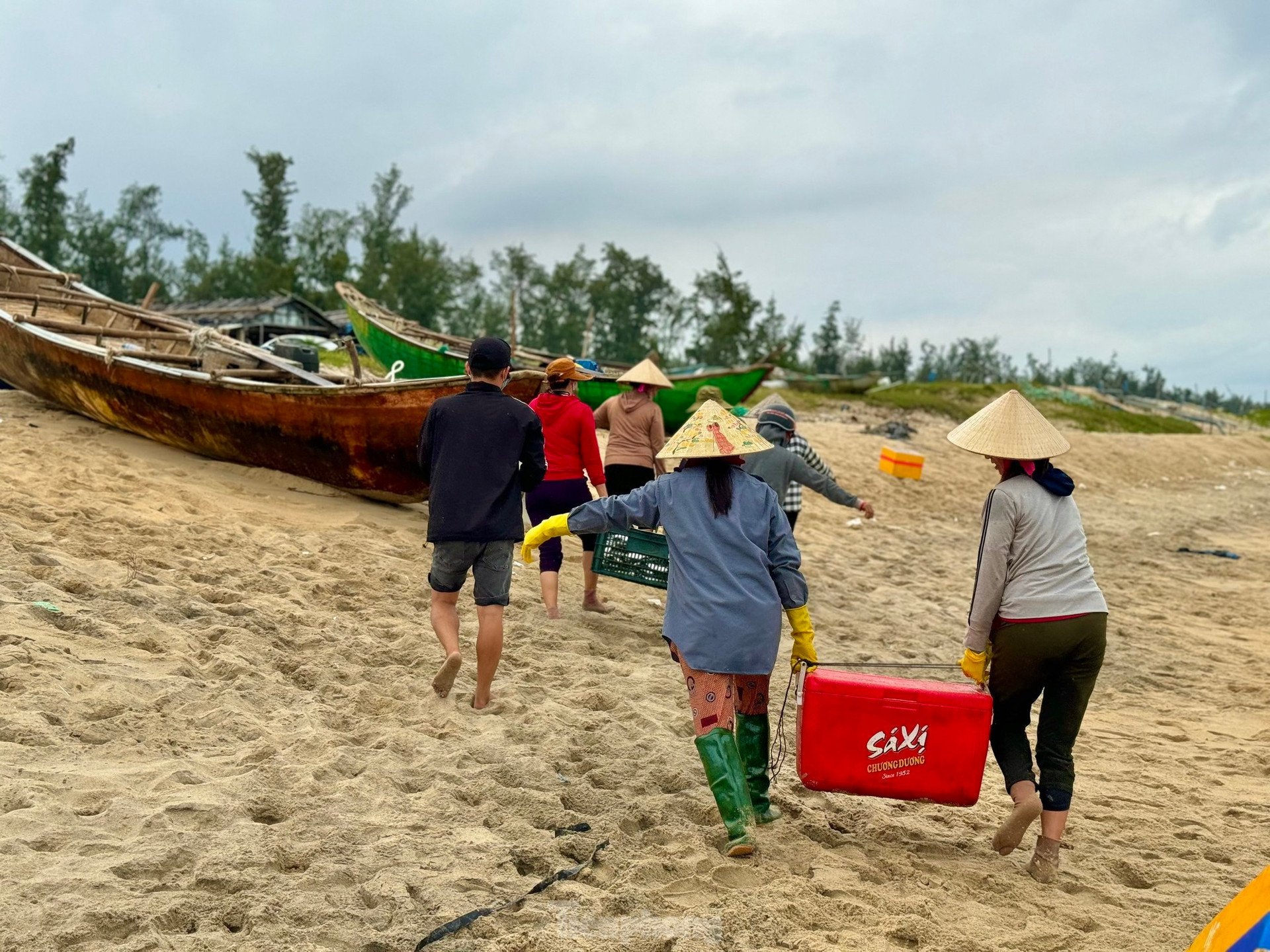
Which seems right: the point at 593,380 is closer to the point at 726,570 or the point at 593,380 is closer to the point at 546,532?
the point at 546,532

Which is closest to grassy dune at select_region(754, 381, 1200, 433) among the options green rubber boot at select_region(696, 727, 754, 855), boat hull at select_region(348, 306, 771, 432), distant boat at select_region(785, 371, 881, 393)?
distant boat at select_region(785, 371, 881, 393)

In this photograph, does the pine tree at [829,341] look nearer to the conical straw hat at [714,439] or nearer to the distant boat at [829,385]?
the distant boat at [829,385]

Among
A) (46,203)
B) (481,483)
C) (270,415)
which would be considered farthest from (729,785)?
(46,203)

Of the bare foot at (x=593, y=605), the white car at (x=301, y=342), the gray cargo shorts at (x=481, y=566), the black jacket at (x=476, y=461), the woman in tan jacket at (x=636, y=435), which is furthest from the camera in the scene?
the white car at (x=301, y=342)

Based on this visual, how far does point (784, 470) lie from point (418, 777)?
3547 millimetres

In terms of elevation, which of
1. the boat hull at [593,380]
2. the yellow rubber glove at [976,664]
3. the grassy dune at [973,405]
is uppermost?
the grassy dune at [973,405]

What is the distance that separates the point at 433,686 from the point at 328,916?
1888 millimetres

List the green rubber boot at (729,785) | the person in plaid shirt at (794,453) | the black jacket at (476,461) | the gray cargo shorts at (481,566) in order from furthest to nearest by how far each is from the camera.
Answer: the person in plaid shirt at (794,453) → the gray cargo shorts at (481,566) → the black jacket at (476,461) → the green rubber boot at (729,785)

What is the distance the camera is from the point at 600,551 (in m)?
6.80

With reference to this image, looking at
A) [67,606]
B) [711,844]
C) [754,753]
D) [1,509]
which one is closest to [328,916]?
[711,844]

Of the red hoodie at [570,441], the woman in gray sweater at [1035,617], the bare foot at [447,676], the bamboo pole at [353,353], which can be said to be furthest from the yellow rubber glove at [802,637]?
the bamboo pole at [353,353]

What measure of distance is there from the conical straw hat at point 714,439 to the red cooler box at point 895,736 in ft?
2.87

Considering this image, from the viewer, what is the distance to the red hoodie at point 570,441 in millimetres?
6773

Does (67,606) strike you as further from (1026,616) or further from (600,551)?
(1026,616)
